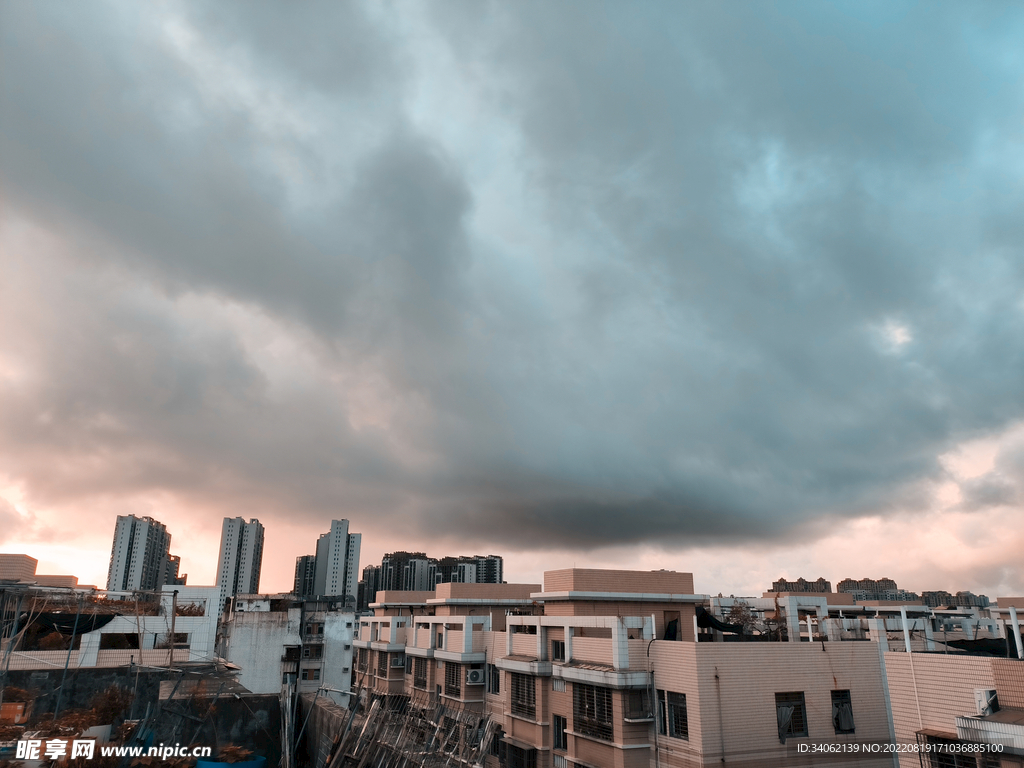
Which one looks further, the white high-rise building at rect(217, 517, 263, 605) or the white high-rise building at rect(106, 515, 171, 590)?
the white high-rise building at rect(217, 517, 263, 605)

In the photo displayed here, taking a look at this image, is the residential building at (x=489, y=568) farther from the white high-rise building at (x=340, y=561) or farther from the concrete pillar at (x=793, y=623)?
the concrete pillar at (x=793, y=623)

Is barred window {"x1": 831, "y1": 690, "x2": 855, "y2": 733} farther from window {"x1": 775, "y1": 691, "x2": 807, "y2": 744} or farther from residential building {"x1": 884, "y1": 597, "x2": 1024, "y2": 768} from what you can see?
residential building {"x1": 884, "y1": 597, "x2": 1024, "y2": 768}

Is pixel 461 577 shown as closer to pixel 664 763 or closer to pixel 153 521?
pixel 153 521

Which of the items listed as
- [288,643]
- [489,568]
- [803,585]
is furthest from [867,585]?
[288,643]

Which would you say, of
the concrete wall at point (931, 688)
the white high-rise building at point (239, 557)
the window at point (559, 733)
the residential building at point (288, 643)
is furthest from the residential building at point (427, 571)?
the concrete wall at point (931, 688)

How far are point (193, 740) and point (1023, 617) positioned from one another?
6842 cm

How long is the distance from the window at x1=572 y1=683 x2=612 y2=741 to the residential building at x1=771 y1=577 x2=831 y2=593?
242 feet

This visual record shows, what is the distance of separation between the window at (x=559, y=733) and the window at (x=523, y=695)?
1.20 metres

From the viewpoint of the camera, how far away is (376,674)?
5325cm

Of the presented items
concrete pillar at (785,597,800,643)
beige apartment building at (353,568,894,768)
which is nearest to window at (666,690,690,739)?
beige apartment building at (353,568,894,768)

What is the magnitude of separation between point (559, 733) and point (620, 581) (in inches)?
320

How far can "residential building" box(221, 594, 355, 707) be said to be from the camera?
198 feet

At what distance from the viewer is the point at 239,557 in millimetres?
115625

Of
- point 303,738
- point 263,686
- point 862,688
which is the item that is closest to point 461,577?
point 263,686
